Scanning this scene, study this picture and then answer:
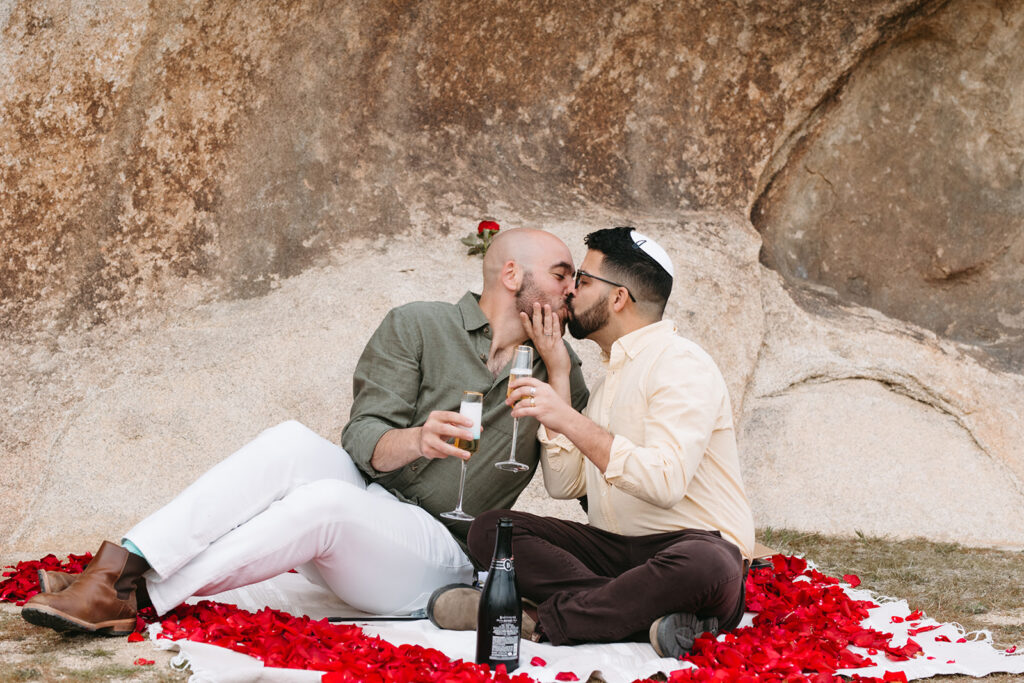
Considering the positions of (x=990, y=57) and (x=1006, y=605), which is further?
(x=990, y=57)

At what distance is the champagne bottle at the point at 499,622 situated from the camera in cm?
304

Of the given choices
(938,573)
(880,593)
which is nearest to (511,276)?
(880,593)

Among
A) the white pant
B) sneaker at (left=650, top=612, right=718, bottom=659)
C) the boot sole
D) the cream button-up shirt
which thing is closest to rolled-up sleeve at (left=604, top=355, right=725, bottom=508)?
the cream button-up shirt

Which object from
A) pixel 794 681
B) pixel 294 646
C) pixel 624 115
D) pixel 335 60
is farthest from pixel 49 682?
pixel 624 115

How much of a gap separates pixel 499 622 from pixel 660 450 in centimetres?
74

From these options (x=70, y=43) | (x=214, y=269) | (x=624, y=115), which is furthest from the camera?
(x=624, y=115)

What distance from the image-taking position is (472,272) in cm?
685

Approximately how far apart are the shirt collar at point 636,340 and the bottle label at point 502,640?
3.69ft

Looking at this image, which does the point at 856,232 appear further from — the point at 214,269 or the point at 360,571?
the point at 360,571

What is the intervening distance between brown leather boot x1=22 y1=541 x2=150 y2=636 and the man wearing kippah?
973 millimetres

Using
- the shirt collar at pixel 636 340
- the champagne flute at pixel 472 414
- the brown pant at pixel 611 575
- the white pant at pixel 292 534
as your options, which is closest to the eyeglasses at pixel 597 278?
the shirt collar at pixel 636 340

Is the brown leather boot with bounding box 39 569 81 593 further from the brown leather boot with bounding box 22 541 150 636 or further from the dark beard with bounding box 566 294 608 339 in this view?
the dark beard with bounding box 566 294 608 339

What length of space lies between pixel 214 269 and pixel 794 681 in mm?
4731

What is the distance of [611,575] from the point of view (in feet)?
12.0
